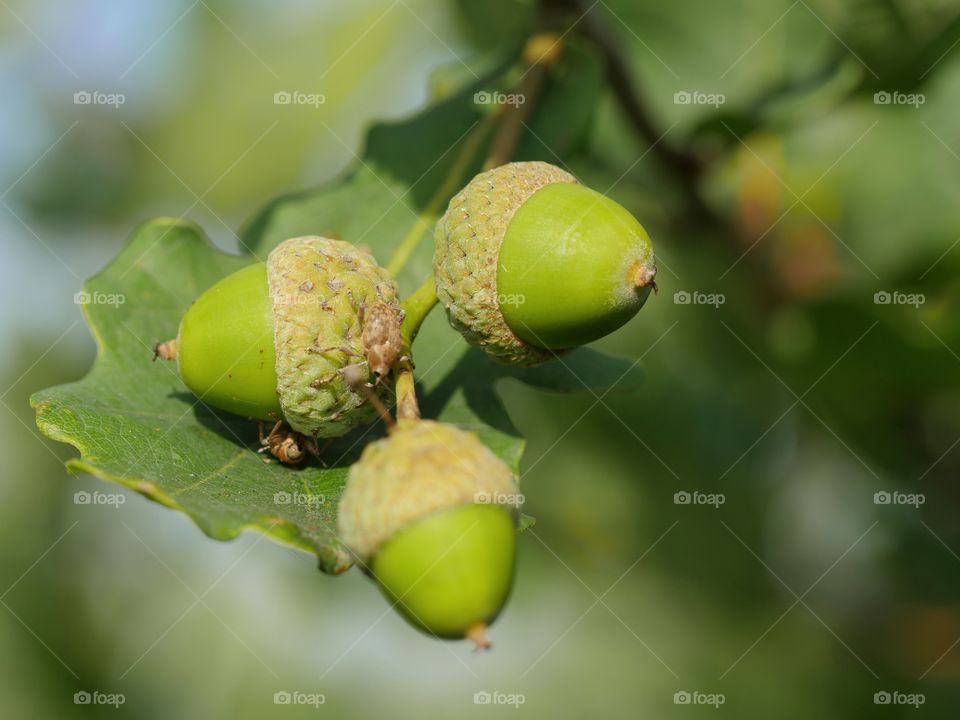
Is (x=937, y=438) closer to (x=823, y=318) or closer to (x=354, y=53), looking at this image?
→ (x=823, y=318)

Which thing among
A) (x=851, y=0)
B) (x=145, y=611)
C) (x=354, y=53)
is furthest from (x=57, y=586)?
(x=851, y=0)

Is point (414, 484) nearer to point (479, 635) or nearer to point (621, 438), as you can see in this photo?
point (479, 635)

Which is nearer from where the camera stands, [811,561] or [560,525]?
[811,561]

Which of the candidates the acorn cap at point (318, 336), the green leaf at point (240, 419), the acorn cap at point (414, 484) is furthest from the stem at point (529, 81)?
the acorn cap at point (414, 484)

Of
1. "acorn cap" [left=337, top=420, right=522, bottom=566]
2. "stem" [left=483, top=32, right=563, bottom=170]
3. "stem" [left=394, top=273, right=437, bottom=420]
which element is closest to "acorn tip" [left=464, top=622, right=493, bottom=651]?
"acorn cap" [left=337, top=420, right=522, bottom=566]

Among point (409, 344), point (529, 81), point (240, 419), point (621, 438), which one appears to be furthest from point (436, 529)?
point (621, 438)

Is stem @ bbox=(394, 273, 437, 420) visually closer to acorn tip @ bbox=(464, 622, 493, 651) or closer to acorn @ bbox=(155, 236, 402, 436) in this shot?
acorn @ bbox=(155, 236, 402, 436)

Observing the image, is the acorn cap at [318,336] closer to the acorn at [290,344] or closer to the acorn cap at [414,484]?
the acorn at [290,344]
